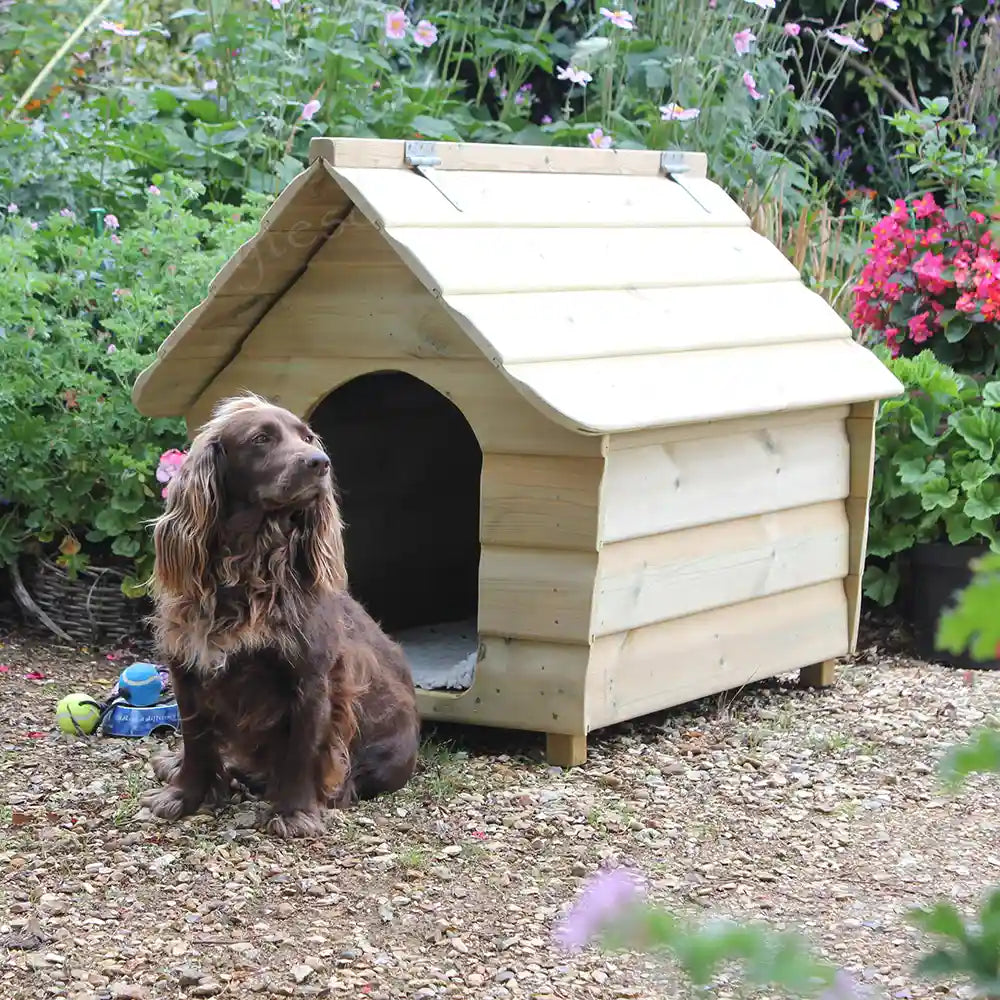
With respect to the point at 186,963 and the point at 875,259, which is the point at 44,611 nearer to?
the point at 186,963

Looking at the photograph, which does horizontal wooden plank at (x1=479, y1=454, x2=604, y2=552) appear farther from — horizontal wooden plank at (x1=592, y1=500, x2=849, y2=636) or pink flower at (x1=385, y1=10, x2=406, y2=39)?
pink flower at (x1=385, y1=10, x2=406, y2=39)

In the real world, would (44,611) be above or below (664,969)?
below

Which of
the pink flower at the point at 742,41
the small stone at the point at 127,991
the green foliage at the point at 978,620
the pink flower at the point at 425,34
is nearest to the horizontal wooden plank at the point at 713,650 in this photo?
the small stone at the point at 127,991

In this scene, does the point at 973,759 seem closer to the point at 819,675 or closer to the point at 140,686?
the point at 140,686

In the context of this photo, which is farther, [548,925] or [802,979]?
[548,925]

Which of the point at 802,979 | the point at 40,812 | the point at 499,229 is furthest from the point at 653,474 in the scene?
the point at 802,979

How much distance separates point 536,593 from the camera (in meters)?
3.91

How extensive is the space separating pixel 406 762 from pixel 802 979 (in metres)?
2.94

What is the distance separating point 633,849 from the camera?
3502mm

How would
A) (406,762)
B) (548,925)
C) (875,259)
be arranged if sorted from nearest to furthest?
(548,925) < (406,762) < (875,259)

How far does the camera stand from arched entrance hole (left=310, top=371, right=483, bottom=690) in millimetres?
4879

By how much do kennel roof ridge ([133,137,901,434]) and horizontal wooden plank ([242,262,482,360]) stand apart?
66 mm

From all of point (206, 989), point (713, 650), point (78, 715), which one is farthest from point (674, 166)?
point (206, 989)

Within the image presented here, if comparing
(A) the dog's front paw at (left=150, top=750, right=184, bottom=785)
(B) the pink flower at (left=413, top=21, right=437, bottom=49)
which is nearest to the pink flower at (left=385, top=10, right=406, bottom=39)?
(B) the pink flower at (left=413, top=21, right=437, bottom=49)
